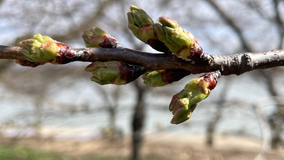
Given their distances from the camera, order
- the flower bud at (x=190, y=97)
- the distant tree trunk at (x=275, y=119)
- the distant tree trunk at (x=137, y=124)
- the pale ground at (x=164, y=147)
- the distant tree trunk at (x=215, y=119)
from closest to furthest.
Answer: the flower bud at (x=190, y=97) → the distant tree trunk at (x=275, y=119) → the pale ground at (x=164, y=147) → the distant tree trunk at (x=137, y=124) → the distant tree trunk at (x=215, y=119)

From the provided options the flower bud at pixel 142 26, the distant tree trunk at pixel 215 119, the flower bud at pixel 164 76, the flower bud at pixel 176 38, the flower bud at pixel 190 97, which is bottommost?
the flower bud at pixel 190 97

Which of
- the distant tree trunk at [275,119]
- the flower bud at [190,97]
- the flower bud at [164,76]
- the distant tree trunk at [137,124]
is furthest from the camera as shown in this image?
the distant tree trunk at [137,124]

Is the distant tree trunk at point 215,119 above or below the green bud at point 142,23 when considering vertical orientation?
above

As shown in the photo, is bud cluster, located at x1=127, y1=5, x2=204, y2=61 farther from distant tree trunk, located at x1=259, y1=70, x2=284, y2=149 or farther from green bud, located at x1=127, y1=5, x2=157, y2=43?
distant tree trunk, located at x1=259, y1=70, x2=284, y2=149

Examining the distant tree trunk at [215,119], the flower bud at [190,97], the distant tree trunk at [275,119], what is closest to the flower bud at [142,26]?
the flower bud at [190,97]

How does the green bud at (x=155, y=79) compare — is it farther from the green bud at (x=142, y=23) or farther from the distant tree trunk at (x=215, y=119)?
the distant tree trunk at (x=215, y=119)

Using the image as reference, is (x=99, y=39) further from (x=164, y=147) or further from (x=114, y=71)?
(x=164, y=147)

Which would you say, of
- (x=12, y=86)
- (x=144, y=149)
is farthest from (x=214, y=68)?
(x=144, y=149)
